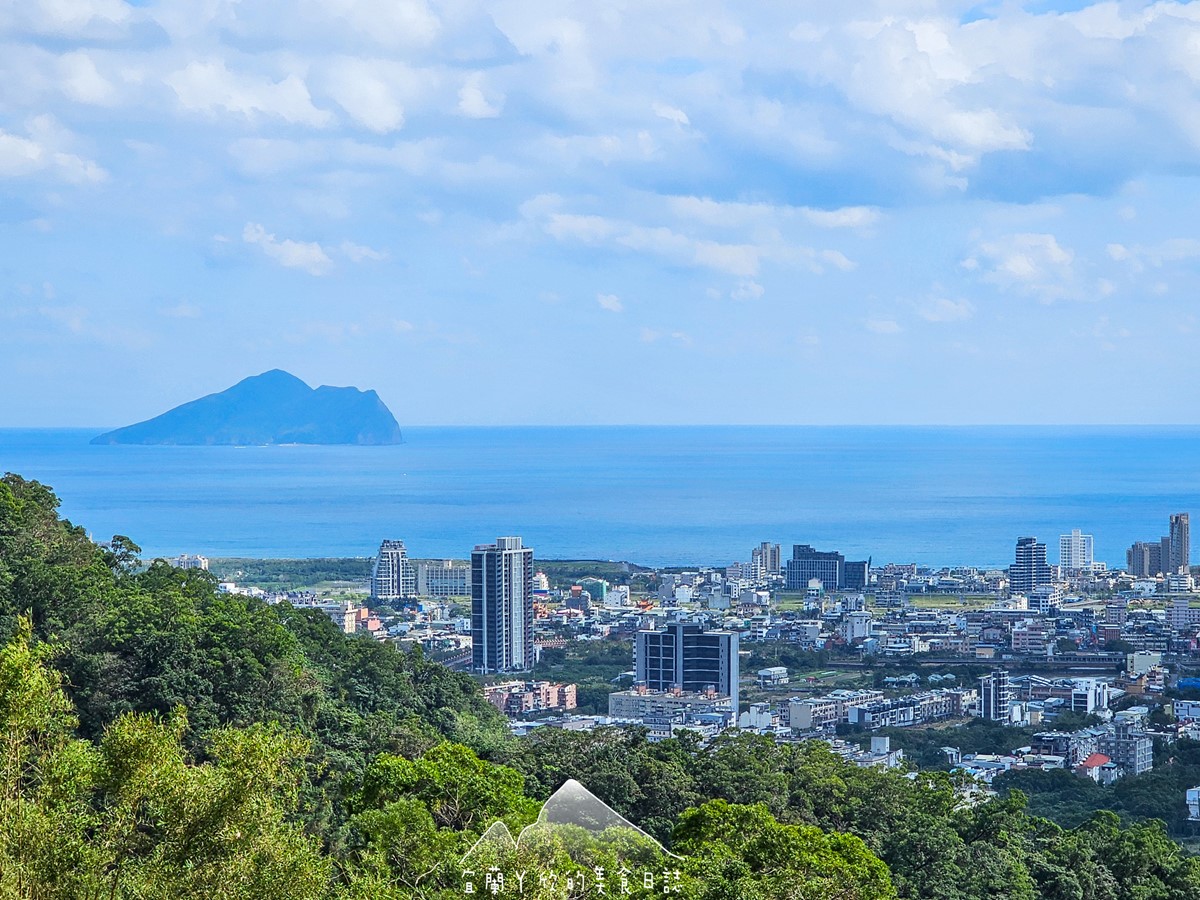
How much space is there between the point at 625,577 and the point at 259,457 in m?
50.1

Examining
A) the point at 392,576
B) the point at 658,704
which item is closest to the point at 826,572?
the point at 392,576

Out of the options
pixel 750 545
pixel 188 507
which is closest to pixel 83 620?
pixel 750 545

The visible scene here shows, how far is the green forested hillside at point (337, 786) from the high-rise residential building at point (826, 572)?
2049 cm

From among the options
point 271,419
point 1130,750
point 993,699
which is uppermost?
point 271,419

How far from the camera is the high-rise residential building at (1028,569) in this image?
31.5m

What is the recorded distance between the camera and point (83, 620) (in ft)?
30.3

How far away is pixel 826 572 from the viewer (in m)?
32.0

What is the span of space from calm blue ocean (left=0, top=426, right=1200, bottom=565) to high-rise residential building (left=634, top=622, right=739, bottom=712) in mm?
17274

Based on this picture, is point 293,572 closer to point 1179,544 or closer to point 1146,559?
point 1146,559

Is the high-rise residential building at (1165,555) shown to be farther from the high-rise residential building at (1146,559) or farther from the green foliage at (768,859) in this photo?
the green foliage at (768,859)

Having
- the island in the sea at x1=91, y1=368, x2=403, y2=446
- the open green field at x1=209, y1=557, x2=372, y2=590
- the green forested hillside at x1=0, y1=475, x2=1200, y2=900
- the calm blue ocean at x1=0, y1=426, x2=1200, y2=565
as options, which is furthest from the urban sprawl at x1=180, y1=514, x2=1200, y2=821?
the island in the sea at x1=91, y1=368, x2=403, y2=446

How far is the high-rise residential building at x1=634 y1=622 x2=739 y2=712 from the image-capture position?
816 inches

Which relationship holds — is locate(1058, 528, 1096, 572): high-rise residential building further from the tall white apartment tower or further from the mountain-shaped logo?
the mountain-shaped logo

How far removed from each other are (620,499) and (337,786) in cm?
4701
